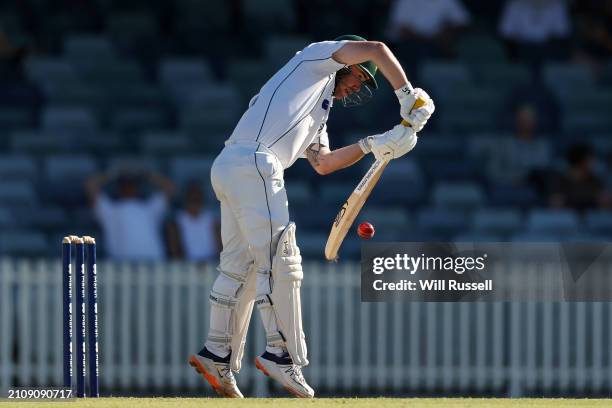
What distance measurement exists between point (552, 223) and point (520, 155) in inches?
40.8

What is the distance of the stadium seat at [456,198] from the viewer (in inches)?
499

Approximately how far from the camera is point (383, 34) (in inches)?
569

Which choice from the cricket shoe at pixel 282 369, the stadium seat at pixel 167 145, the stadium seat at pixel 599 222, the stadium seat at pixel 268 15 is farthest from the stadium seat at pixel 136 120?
the cricket shoe at pixel 282 369

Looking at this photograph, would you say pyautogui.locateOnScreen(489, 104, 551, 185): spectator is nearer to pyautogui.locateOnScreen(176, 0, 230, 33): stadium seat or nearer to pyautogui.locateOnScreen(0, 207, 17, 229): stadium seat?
pyautogui.locateOnScreen(176, 0, 230, 33): stadium seat

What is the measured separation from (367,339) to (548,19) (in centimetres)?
408

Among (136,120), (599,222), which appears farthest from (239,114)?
(599,222)

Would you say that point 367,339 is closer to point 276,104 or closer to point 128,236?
point 128,236

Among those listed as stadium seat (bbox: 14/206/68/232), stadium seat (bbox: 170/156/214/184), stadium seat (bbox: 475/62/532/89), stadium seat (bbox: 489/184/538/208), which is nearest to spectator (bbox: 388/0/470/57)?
stadium seat (bbox: 475/62/532/89)

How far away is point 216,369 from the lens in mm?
7637

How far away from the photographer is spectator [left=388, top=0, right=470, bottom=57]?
14297 mm

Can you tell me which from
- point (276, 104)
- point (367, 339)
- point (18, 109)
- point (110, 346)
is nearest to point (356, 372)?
point (367, 339)

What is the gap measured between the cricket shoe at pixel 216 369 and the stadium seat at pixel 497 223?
4880 millimetres

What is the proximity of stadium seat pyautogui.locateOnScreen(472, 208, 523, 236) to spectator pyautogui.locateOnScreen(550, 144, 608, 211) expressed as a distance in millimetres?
433

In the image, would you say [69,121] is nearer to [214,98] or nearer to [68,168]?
[68,168]
